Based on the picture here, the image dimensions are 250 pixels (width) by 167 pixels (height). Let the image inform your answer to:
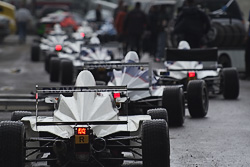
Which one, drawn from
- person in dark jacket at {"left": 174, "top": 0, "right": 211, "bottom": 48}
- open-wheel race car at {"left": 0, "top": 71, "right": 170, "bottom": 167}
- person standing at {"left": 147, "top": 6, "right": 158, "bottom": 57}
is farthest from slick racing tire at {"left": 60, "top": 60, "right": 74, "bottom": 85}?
open-wheel race car at {"left": 0, "top": 71, "right": 170, "bottom": 167}

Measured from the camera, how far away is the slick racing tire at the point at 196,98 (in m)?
14.8

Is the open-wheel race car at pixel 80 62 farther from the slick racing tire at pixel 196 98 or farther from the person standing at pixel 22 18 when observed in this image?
the person standing at pixel 22 18

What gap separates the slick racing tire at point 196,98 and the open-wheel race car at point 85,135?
13.0 ft

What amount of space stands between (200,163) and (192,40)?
35.4 feet

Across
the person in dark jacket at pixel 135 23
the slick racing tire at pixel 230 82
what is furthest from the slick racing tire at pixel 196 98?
the person in dark jacket at pixel 135 23

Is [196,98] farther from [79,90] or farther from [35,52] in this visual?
[35,52]

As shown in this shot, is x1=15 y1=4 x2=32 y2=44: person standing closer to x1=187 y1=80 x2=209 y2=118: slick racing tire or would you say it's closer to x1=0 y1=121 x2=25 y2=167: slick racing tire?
x1=187 y1=80 x2=209 y2=118: slick racing tire

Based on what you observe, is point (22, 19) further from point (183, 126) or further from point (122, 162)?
point (122, 162)

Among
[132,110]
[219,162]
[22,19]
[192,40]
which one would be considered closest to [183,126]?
[132,110]

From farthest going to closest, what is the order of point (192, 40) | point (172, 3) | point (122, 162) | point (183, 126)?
point (172, 3)
point (192, 40)
point (183, 126)
point (122, 162)

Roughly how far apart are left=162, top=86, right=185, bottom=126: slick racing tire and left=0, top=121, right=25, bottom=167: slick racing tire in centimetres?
460

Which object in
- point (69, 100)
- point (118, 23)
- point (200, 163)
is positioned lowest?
point (200, 163)

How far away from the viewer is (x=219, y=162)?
415 inches

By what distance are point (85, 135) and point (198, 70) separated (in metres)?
8.24
